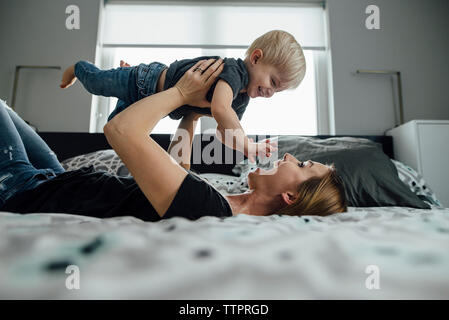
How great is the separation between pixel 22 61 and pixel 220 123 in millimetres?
2494

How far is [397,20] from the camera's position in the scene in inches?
97.1

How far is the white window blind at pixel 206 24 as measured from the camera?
97.9 inches

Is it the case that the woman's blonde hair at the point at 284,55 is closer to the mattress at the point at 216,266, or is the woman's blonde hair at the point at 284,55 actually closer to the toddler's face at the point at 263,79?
the toddler's face at the point at 263,79

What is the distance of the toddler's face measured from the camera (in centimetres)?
95

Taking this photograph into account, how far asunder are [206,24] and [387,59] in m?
1.67

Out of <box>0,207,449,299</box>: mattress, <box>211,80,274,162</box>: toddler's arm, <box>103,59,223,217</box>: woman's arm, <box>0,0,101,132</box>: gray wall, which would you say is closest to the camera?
<box>0,207,449,299</box>: mattress

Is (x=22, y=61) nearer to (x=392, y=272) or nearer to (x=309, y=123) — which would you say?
(x=309, y=123)

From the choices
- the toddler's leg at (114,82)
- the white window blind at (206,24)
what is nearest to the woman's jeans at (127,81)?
the toddler's leg at (114,82)

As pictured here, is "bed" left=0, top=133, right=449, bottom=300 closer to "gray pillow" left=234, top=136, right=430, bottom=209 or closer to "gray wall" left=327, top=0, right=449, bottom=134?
"gray pillow" left=234, top=136, right=430, bottom=209

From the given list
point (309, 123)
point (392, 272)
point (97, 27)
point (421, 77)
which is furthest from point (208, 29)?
point (392, 272)

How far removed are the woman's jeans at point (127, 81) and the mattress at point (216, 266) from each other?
66 centimetres

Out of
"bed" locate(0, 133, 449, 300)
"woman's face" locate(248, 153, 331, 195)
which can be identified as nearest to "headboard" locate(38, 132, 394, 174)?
"woman's face" locate(248, 153, 331, 195)

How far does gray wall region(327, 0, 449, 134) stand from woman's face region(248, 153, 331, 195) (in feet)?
5.38

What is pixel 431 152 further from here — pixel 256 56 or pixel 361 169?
pixel 256 56
